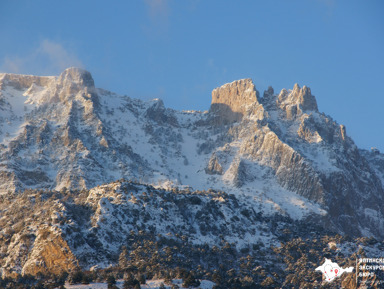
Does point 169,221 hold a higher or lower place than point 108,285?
higher

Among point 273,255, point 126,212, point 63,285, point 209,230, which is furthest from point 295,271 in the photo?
point 63,285

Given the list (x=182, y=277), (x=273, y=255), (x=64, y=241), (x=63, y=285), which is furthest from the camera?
(x=273, y=255)

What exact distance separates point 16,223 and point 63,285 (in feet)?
184

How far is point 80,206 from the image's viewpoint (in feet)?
570

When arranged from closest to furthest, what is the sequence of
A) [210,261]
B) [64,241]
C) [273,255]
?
[64,241] < [210,261] < [273,255]

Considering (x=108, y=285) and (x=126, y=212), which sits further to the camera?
(x=126, y=212)

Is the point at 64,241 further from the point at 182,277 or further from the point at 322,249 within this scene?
the point at 322,249
